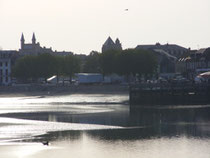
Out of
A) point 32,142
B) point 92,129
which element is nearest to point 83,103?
point 92,129

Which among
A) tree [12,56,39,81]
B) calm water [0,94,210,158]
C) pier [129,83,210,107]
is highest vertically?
tree [12,56,39,81]

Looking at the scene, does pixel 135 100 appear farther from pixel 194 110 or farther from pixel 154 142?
pixel 154 142

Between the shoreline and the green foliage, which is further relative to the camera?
the green foliage

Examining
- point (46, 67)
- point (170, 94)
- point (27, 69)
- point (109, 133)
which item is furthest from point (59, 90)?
point (109, 133)

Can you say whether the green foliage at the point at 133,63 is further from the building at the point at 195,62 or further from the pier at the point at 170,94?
the pier at the point at 170,94

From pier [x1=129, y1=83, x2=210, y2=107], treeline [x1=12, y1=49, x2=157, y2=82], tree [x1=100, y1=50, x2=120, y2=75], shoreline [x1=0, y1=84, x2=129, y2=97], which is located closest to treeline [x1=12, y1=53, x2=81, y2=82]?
treeline [x1=12, y1=49, x2=157, y2=82]

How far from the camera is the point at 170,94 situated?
99438mm

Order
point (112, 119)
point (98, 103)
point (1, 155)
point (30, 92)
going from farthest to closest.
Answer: point (30, 92), point (98, 103), point (112, 119), point (1, 155)

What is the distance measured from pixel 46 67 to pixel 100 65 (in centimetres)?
2075

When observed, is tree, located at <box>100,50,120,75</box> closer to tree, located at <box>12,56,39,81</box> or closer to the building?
the building

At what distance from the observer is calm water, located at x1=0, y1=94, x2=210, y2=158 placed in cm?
5366

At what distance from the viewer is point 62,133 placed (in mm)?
65750

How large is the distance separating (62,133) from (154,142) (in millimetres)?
10927

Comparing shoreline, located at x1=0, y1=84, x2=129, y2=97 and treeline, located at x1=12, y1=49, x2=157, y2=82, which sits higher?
treeline, located at x1=12, y1=49, x2=157, y2=82
